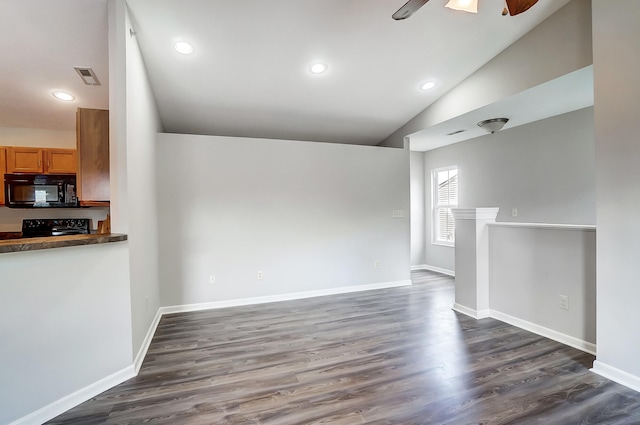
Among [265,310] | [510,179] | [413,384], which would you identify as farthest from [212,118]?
[510,179]

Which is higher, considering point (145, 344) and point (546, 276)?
point (546, 276)

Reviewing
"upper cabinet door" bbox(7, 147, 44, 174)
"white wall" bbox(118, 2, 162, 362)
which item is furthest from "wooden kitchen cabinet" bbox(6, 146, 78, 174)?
"white wall" bbox(118, 2, 162, 362)

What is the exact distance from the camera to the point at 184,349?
285cm

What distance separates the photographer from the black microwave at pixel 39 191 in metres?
3.79

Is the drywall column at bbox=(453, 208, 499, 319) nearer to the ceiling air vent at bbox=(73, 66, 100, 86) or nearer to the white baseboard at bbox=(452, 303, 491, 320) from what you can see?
the white baseboard at bbox=(452, 303, 491, 320)

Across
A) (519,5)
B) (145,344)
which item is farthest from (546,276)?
(145,344)

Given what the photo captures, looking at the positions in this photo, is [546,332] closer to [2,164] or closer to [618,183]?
[618,183]

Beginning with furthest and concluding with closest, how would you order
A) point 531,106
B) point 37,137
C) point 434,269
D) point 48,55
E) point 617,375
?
point 434,269
point 37,137
point 531,106
point 48,55
point 617,375

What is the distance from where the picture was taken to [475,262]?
3645 millimetres

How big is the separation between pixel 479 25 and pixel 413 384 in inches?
134

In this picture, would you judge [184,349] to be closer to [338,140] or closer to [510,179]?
[338,140]

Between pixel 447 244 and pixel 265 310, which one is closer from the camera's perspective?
pixel 265 310

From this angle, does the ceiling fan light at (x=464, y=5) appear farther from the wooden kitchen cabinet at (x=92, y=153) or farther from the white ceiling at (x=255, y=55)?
the wooden kitchen cabinet at (x=92, y=153)

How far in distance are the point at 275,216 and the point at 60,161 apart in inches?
120
